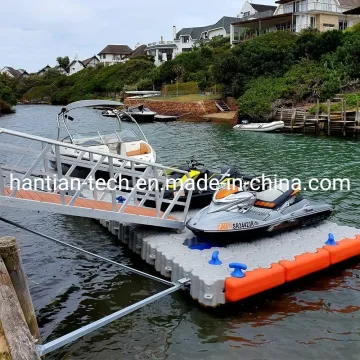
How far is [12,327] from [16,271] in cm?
89

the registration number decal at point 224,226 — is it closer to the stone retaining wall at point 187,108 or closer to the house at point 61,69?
the stone retaining wall at point 187,108

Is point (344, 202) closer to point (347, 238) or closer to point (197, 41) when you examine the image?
point (347, 238)

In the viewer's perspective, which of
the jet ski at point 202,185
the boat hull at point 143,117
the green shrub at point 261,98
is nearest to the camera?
the jet ski at point 202,185

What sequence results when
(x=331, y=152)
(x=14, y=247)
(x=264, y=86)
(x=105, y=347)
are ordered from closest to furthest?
1. (x=14, y=247)
2. (x=105, y=347)
3. (x=331, y=152)
4. (x=264, y=86)

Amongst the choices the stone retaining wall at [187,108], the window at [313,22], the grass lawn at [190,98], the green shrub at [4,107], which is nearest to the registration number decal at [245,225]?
the stone retaining wall at [187,108]

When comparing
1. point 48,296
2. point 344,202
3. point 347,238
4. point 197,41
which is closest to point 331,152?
point 344,202

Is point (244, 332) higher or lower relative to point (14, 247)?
lower

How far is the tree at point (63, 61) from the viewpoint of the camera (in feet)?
411

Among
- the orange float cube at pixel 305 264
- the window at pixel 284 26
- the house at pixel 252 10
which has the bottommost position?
the orange float cube at pixel 305 264

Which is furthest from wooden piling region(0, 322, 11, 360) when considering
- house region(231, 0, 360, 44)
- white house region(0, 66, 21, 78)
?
white house region(0, 66, 21, 78)

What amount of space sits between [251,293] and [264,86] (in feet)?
123

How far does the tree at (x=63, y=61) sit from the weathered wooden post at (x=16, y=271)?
418 ft

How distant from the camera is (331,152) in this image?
23.8 metres

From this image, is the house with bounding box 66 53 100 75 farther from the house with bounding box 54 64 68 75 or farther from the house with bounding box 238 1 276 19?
the house with bounding box 238 1 276 19
